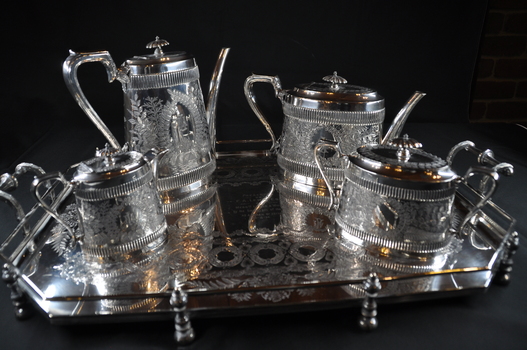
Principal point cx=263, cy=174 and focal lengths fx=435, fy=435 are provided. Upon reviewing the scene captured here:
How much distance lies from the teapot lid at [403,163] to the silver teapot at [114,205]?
392mm

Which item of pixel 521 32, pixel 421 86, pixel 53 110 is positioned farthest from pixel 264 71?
pixel 521 32

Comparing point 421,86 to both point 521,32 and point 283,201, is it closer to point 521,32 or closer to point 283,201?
point 521,32

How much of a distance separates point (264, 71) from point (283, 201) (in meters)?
0.73

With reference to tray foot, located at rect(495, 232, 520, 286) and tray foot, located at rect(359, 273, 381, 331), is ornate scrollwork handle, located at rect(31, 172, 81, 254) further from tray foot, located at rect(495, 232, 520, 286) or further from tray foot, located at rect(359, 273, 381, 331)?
tray foot, located at rect(495, 232, 520, 286)

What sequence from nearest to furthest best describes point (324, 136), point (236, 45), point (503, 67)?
point (324, 136)
point (236, 45)
point (503, 67)

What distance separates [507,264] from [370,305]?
288 mm

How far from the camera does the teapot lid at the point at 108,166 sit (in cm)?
75

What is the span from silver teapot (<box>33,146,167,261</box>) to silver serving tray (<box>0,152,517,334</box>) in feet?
0.12

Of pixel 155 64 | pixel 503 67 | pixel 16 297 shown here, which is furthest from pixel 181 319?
pixel 503 67

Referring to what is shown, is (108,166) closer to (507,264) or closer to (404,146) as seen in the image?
(404,146)

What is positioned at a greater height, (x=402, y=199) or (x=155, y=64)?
(x=155, y=64)

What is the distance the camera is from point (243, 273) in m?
0.75

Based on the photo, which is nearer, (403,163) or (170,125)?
(403,163)

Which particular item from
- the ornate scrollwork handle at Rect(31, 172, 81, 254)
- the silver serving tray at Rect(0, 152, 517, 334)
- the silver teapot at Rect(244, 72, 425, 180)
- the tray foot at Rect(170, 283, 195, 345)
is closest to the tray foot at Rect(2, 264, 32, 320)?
the silver serving tray at Rect(0, 152, 517, 334)
